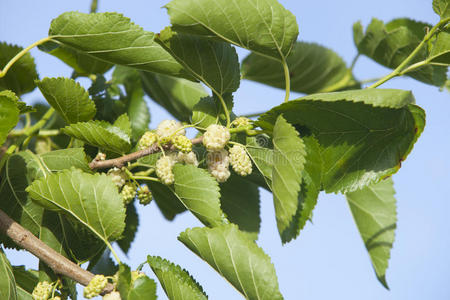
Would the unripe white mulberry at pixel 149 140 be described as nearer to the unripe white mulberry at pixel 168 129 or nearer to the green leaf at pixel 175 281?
the unripe white mulberry at pixel 168 129

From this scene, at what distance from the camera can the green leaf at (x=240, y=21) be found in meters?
0.73

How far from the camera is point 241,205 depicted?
45.6 inches

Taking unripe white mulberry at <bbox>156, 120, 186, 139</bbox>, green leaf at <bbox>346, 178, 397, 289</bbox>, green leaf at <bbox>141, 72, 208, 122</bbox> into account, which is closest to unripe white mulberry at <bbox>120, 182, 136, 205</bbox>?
unripe white mulberry at <bbox>156, 120, 186, 139</bbox>

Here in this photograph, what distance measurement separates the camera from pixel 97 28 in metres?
0.84

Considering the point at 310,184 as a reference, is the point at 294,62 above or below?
above

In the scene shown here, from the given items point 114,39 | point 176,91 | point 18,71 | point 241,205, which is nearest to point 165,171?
point 114,39

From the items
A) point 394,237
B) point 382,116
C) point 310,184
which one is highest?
point 382,116

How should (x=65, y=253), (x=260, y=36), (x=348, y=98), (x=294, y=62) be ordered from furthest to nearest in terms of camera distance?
(x=294, y=62), (x=65, y=253), (x=260, y=36), (x=348, y=98)

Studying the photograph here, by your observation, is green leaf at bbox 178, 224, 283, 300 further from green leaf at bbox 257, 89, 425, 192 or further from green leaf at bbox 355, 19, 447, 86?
green leaf at bbox 355, 19, 447, 86

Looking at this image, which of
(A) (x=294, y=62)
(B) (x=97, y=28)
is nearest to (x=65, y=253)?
(B) (x=97, y=28)

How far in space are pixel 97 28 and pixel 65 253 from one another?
1.43 ft

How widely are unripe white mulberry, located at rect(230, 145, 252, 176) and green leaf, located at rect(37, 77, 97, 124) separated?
1.00 feet

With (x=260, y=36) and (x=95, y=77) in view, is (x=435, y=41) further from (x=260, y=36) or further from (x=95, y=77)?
(x=95, y=77)

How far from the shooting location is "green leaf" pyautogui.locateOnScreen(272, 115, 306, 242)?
25.8 inches
